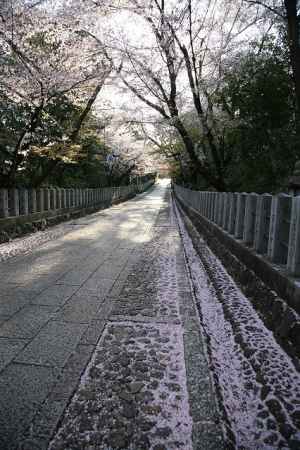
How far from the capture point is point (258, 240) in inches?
191

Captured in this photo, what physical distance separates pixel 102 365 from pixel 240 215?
175 inches

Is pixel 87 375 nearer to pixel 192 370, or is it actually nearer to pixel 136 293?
pixel 192 370

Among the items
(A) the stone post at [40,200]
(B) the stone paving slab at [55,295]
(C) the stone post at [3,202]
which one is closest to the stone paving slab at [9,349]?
(B) the stone paving slab at [55,295]

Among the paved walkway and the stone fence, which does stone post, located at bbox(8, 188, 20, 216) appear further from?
the paved walkway

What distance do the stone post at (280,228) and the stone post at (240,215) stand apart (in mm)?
2110

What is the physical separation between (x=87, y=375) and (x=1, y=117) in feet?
34.3

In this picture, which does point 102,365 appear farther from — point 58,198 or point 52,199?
point 58,198

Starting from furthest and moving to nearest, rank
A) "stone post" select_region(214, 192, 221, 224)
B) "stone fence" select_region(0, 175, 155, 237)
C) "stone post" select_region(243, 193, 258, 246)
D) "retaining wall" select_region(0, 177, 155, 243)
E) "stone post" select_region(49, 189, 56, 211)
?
"stone post" select_region(49, 189, 56, 211) < "stone fence" select_region(0, 175, 155, 237) < "retaining wall" select_region(0, 177, 155, 243) < "stone post" select_region(214, 192, 221, 224) < "stone post" select_region(243, 193, 258, 246)

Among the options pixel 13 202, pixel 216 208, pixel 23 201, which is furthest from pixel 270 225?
pixel 23 201

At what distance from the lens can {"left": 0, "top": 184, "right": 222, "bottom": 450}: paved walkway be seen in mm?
2117

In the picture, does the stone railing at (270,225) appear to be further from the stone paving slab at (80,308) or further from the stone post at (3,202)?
the stone post at (3,202)

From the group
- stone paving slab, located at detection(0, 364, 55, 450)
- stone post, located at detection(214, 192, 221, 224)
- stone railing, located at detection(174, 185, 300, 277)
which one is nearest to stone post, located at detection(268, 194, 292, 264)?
stone railing, located at detection(174, 185, 300, 277)

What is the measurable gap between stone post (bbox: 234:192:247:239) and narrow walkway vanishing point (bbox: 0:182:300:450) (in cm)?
134

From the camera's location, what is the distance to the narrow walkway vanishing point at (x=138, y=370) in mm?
2109
